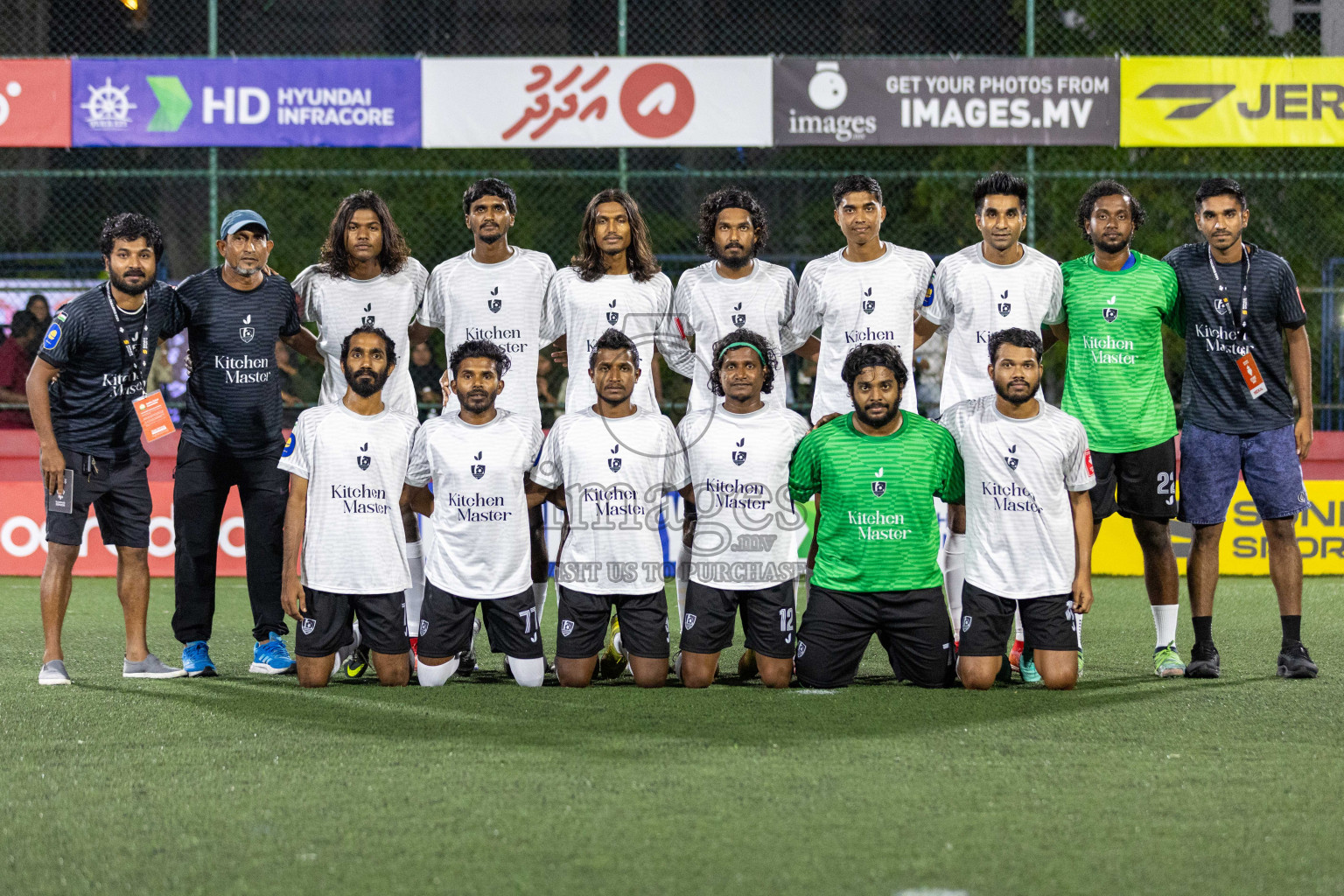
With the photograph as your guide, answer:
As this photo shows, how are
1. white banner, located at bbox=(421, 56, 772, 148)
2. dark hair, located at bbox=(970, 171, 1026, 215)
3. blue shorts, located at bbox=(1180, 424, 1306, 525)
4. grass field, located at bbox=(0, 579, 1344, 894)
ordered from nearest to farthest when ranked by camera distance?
grass field, located at bbox=(0, 579, 1344, 894) → blue shorts, located at bbox=(1180, 424, 1306, 525) → dark hair, located at bbox=(970, 171, 1026, 215) → white banner, located at bbox=(421, 56, 772, 148)

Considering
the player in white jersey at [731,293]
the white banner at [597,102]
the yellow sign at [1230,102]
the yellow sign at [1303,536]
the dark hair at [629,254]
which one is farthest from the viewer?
the yellow sign at [1230,102]

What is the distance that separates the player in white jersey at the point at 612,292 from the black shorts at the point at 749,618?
97cm

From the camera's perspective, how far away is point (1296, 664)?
6.43 m

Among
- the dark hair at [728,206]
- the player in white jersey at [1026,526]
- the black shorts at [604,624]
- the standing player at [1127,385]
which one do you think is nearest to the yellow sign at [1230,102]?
the standing player at [1127,385]

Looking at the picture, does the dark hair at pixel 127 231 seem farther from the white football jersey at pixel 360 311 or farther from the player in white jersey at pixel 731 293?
the player in white jersey at pixel 731 293

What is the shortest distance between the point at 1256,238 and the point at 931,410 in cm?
664

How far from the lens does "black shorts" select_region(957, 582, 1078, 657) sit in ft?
20.1

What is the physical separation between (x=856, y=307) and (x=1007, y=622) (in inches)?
61.5

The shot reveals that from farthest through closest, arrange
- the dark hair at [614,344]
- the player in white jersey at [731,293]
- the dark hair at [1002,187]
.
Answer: the player in white jersey at [731,293]
the dark hair at [1002,187]
the dark hair at [614,344]

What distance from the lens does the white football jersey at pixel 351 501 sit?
249 inches

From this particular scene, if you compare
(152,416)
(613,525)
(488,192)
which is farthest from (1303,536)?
(152,416)

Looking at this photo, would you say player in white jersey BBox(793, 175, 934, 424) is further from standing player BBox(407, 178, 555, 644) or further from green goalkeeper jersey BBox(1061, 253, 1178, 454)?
standing player BBox(407, 178, 555, 644)

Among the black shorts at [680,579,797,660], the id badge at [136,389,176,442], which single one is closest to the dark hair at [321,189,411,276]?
the id badge at [136,389,176,442]

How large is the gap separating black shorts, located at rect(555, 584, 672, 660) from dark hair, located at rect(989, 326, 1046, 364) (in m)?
1.75
